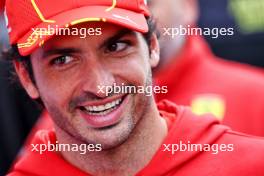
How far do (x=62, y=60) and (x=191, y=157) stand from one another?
0.68 meters

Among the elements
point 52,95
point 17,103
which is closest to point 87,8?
point 52,95

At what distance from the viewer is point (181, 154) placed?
4676 millimetres

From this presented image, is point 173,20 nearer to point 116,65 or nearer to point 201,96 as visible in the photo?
point 201,96

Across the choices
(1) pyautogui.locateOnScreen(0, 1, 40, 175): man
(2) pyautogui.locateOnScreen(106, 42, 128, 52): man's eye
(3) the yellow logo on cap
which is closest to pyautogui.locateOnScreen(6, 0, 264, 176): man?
(2) pyautogui.locateOnScreen(106, 42, 128, 52): man's eye

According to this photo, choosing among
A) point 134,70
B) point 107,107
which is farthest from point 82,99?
point 134,70

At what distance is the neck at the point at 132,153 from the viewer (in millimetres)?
4707

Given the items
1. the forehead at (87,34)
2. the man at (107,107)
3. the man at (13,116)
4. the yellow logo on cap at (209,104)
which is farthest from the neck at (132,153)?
the man at (13,116)

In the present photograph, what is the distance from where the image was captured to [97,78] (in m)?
4.47

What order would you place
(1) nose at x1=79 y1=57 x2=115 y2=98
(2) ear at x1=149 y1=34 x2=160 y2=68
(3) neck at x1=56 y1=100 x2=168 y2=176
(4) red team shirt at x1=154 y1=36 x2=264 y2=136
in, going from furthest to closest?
1. (4) red team shirt at x1=154 y1=36 x2=264 y2=136
2. (2) ear at x1=149 y1=34 x2=160 y2=68
3. (3) neck at x1=56 y1=100 x2=168 y2=176
4. (1) nose at x1=79 y1=57 x2=115 y2=98

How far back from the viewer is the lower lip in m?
4.58

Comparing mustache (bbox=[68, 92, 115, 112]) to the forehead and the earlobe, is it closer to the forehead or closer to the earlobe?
the forehead

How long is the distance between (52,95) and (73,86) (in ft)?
0.48

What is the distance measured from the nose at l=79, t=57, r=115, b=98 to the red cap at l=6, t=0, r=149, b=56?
0.19 m

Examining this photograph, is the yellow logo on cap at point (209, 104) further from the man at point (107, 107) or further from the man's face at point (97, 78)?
the man's face at point (97, 78)
